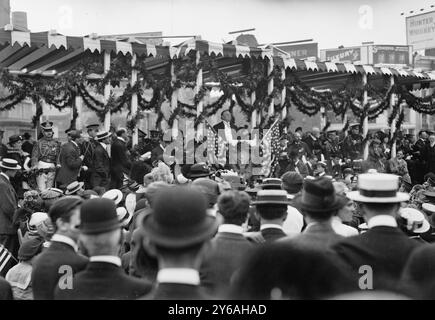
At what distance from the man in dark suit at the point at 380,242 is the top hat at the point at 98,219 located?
1248 mm

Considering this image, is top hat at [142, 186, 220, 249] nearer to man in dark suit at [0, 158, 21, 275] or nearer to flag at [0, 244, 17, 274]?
flag at [0, 244, 17, 274]

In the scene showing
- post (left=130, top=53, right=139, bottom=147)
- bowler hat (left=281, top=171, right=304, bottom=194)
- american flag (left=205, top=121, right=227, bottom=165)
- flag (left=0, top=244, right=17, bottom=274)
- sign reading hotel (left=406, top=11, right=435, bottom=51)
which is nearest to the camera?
flag (left=0, top=244, right=17, bottom=274)

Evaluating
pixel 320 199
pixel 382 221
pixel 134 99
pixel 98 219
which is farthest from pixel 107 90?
pixel 382 221

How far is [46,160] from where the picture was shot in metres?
11.2

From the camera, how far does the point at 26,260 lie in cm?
525

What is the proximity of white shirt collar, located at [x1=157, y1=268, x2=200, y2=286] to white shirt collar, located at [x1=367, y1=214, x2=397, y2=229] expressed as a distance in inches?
55.9

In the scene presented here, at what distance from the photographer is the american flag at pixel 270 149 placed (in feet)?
45.2

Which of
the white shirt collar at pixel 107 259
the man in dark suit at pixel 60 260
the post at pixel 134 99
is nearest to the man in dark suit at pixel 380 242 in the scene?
the white shirt collar at pixel 107 259

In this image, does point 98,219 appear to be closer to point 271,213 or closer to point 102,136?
point 271,213

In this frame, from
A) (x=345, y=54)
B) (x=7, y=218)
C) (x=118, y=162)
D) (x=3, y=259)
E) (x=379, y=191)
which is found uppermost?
A: (x=345, y=54)

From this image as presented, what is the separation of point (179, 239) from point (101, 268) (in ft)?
2.44

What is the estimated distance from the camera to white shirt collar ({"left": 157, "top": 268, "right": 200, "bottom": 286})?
250cm

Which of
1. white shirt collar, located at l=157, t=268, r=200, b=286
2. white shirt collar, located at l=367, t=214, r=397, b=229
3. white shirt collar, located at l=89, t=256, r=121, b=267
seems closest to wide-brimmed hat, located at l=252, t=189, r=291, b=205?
white shirt collar, located at l=367, t=214, r=397, b=229
